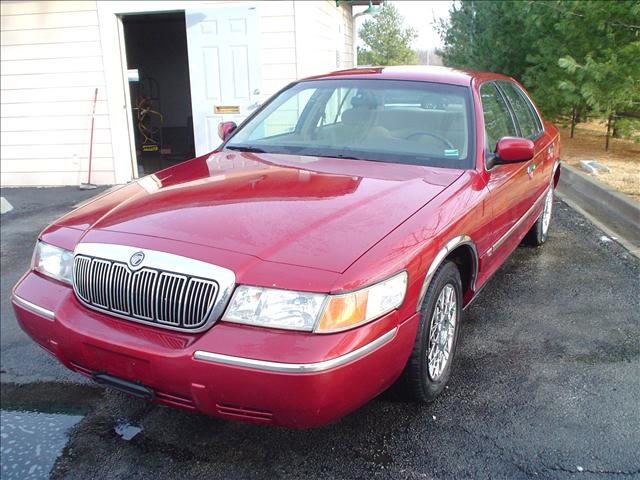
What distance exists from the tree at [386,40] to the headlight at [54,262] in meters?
36.0

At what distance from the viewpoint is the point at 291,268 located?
224cm

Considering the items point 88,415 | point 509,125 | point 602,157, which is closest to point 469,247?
point 509,125

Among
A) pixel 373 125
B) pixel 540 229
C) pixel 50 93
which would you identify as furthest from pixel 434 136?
pixel 50 93

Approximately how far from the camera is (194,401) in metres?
2.26

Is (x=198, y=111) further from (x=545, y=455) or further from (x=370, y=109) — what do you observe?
(x=545, y=455)

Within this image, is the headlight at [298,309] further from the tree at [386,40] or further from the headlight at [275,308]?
the tree at [386,40]

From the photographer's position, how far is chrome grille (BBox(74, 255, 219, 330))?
2.26 metres

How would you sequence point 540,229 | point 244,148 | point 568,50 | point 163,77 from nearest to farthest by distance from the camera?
point 244,148 < point 540,229 < point 568,50 < point 163,77

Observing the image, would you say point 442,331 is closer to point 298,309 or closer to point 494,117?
point 298,309

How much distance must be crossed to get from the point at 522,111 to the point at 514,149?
1584mm

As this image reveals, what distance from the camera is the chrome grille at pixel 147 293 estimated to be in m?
2.26

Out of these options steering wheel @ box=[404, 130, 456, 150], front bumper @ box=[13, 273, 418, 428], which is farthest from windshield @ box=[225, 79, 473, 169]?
front bumper @ box=[13, 273, 418, 428]

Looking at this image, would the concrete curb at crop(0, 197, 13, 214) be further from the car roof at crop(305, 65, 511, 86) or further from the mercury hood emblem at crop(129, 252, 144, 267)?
the mercury hood emblem at crop(129, 252, 144, 267)

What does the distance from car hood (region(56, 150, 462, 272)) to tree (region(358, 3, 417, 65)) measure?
3533 cm
